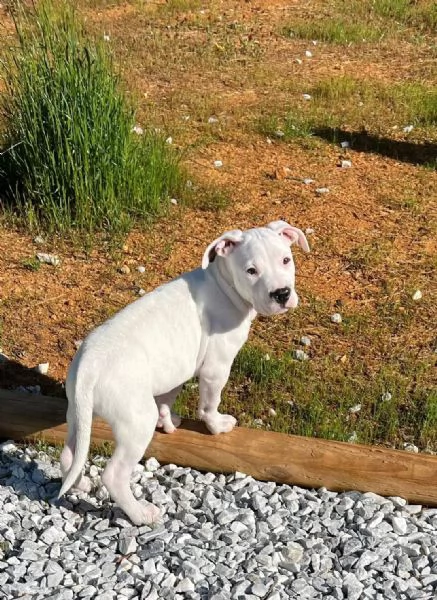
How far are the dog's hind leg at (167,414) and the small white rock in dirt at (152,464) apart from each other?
0.16 metres

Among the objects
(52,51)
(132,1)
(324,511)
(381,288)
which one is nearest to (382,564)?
(324,511)

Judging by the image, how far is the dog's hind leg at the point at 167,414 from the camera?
192 inches

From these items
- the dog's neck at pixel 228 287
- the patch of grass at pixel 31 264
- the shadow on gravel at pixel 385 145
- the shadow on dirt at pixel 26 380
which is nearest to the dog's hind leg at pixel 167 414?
the dog's neck at pixel 228 287

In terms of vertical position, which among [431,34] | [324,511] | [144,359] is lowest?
[431,34]

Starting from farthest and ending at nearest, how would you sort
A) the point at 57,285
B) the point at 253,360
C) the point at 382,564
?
the point at 57,285 < the point at 253,360 < the point at 382,564

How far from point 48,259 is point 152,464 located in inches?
108

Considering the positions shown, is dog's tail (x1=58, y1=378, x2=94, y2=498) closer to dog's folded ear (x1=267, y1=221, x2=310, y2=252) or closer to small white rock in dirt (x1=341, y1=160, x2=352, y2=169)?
dog's folded ear (x1=267, y1=221, x2=310, y2=252)

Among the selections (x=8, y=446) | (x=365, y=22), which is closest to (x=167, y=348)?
(x=8, y=446)

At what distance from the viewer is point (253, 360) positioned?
19.5 feet

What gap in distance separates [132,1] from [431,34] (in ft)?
14.5

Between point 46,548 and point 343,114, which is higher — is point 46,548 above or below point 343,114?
above

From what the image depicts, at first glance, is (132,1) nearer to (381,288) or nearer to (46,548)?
(381,288)

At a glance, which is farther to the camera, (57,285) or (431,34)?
(431,34)

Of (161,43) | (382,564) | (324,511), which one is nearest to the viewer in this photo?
(382,564)
